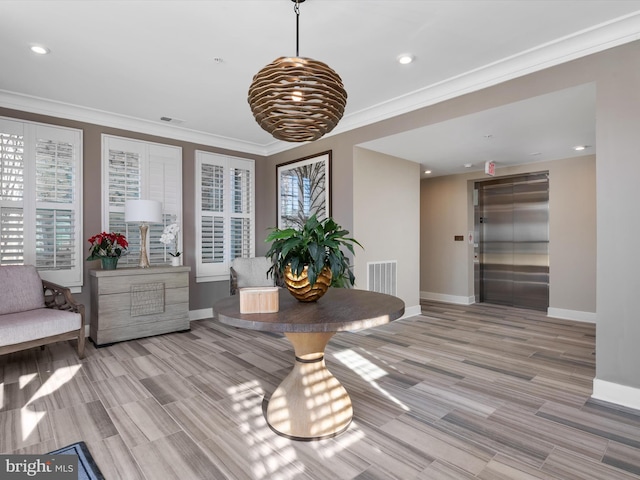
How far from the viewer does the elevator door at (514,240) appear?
218 inches

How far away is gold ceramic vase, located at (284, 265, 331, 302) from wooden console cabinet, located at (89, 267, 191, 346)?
8.80ft

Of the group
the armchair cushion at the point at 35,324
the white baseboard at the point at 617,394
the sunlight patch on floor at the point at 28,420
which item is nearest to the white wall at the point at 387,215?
the white baseboard at the point at 617,394

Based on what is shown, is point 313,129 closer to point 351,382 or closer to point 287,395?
point 287,395

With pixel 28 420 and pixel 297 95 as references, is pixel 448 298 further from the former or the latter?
pixel 28 420

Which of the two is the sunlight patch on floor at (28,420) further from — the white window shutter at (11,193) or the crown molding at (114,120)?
the crown molding at (114,120)

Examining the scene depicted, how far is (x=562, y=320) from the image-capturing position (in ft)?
16.4

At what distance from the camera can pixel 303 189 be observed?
5078 millimetres

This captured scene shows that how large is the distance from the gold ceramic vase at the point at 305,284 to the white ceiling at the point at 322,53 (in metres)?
1.72

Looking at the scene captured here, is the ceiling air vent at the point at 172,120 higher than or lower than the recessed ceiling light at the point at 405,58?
higher

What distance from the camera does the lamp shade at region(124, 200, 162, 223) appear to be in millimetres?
4027

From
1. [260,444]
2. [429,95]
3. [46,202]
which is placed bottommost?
[260,444]

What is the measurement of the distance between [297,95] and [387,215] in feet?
10.3

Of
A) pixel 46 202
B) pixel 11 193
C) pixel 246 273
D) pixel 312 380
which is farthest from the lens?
pixel 246 273

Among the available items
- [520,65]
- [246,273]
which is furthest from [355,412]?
[520,65]
